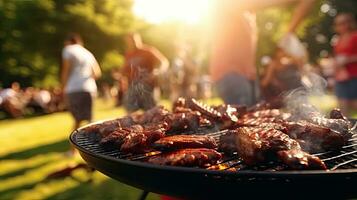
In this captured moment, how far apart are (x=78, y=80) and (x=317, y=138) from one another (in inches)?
204

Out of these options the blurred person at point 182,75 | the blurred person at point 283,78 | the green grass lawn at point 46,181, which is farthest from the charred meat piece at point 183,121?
the blurred person at point 182,75

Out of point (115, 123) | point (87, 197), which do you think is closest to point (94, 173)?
point (87, 197)

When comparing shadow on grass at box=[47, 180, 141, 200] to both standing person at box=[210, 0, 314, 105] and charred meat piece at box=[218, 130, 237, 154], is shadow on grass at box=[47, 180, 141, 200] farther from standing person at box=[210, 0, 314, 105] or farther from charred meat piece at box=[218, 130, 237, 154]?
charred meat piece at box=[218, 130, 237, 154]

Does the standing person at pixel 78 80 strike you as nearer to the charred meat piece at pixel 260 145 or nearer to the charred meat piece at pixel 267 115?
the charred meat piece at pixel 267 115

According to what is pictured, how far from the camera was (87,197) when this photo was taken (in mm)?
4672

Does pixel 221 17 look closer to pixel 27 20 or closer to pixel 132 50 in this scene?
pixel 132 50

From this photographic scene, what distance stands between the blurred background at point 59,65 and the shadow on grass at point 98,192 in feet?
0.04

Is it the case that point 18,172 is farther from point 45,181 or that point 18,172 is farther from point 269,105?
point 269,105

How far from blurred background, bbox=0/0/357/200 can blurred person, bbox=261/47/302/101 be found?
1049mm

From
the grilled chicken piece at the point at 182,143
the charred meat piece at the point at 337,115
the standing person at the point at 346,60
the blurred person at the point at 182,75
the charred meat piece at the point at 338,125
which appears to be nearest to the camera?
the grilled chicken piece at the point at 182,143

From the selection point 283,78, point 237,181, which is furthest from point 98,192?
point 237,181

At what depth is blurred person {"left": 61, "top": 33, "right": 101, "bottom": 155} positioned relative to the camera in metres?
6.72

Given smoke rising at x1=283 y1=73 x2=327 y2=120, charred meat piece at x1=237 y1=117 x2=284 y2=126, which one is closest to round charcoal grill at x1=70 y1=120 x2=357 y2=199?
charred meat piece at x1=237 y1=117 x2=284 y2=126

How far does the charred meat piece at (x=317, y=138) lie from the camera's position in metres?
→ 2.24
